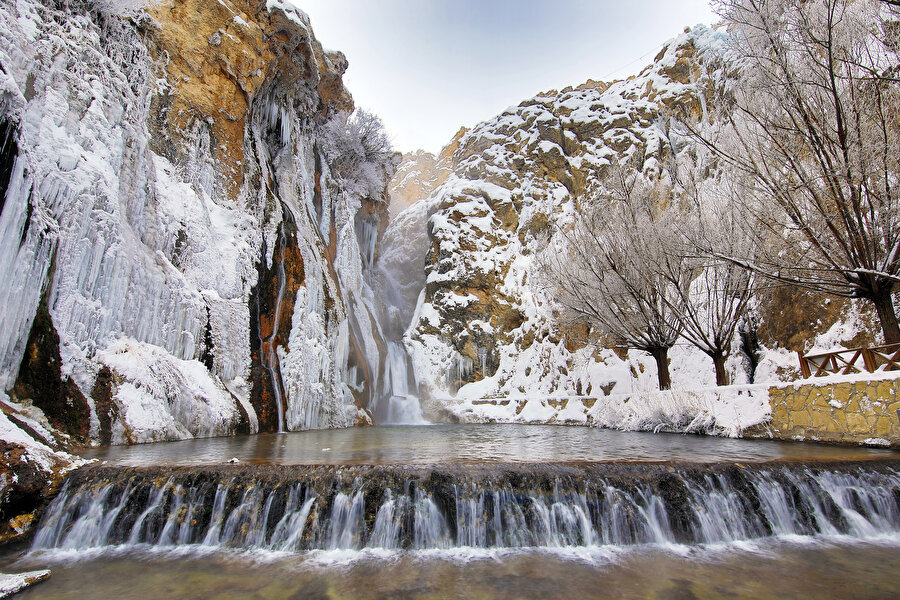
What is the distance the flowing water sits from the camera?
3.34 meters

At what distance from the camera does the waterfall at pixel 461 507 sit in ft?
13.9

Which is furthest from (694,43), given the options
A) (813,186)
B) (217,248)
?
(217,248)

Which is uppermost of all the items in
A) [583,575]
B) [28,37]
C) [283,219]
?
[28,37]

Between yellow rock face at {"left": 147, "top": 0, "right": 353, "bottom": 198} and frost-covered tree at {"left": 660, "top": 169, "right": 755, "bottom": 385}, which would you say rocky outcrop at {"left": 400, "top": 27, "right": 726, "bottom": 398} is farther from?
yellow rock face at {"left": 147, "top": 0, "right": 353, "bottom": 198}

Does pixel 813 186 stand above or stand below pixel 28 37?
below

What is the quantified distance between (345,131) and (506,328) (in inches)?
584

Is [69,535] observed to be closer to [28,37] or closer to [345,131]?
[28,37]

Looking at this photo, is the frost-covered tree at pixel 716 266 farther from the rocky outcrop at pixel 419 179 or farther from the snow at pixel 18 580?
the rocky outcrop at pixel 419 179

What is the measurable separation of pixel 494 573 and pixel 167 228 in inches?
449

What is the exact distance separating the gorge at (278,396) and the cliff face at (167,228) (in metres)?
0.06

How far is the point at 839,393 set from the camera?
7465mm

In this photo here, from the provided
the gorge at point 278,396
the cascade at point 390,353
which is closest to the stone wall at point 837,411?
the gorge at point 278,396

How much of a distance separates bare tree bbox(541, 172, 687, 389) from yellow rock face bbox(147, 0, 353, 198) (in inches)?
458

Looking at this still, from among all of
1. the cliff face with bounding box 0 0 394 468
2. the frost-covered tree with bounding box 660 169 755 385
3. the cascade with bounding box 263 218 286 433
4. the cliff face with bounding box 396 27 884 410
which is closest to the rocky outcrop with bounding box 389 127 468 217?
the cliff face with bounding box 396 27 884 410
